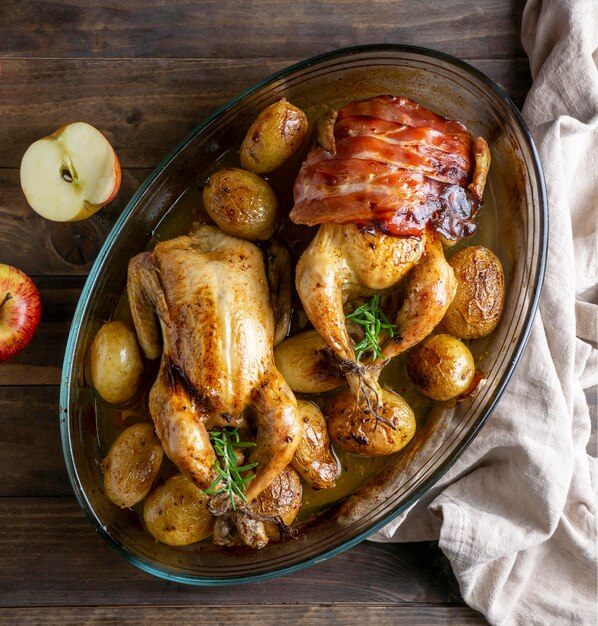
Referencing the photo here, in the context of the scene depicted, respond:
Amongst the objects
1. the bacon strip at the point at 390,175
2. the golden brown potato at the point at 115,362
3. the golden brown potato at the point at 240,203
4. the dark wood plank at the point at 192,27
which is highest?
the dark wood plank at the point at 192,27

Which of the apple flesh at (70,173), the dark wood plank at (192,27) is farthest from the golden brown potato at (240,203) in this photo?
the dark wood plank at (192,27)

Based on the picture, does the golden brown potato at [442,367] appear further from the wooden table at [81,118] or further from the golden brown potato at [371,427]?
the wooden table at [81,118]

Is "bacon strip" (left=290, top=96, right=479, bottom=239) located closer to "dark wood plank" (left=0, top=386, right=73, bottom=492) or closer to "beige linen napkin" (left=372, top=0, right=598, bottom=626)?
"beige linen napkin" (left=372, top=0, right=598, bottom=626)

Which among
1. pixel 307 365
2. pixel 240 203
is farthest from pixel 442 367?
pixel 240 203

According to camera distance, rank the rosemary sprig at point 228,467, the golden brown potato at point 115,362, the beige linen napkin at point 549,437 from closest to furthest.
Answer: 1. the rosemary sprig at point 228,467
2. the golden brown potato at point 115,362
3. the beige linen napkin at point 549,437

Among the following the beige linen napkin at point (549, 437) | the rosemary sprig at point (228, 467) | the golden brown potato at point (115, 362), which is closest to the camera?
the rosemary sprig at point (228, 467)
